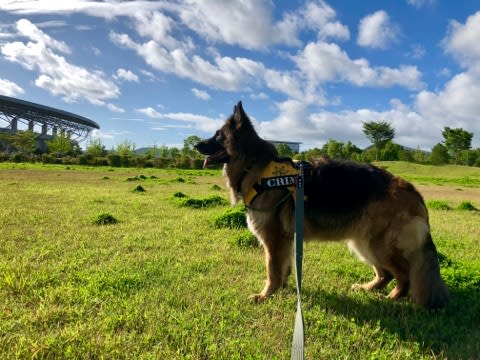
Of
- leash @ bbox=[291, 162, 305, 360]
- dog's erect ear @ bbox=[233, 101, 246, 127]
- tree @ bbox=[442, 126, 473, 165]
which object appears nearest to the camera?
leash @ bbox=[291, 162, 305, 360]

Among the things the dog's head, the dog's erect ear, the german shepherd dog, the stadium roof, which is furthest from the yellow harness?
the stadium roof

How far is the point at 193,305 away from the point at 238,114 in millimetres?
2318

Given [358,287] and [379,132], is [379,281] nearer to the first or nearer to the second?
[358,287]

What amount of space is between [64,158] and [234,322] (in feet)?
164

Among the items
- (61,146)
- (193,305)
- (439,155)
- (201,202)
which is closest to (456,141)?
(439,155)

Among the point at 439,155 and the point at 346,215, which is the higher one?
the point at 439,155

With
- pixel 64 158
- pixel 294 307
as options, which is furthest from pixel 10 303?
pixel 64 158

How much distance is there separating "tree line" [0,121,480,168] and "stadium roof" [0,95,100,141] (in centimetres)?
1178

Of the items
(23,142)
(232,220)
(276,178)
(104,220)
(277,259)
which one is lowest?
(104,220)

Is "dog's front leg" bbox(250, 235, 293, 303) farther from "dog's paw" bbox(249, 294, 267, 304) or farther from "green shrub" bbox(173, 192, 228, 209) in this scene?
"green shrub" bbox(173, 192, 228, 209)

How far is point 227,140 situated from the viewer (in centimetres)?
434

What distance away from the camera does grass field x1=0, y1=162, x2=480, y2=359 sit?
2.87 meters

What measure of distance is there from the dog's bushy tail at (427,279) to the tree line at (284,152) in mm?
44745

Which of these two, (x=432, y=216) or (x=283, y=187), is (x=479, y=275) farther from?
(x=432, y=216)
